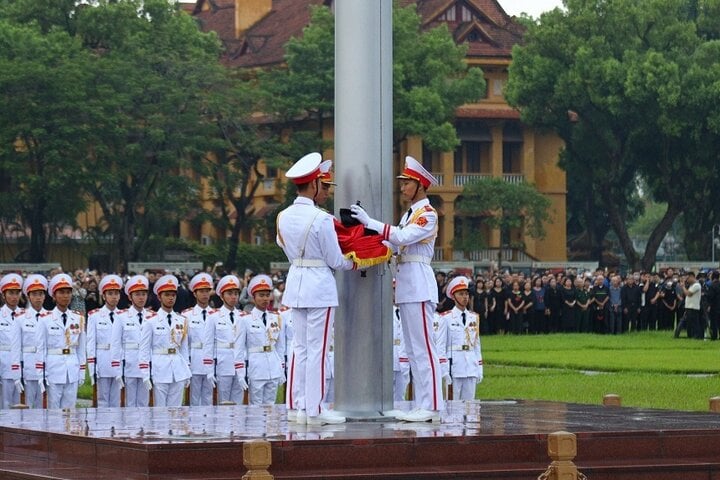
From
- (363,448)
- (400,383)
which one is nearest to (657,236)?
(400,383)

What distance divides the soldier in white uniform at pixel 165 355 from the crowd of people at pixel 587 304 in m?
20.8

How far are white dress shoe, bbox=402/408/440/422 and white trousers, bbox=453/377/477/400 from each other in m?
5.72

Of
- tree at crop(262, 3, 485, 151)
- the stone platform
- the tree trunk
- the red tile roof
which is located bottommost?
the stone platform

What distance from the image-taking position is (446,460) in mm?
12484

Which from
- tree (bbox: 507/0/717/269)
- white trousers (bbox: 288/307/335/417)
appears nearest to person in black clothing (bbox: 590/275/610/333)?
tree (bbox: 507/0/717/269)

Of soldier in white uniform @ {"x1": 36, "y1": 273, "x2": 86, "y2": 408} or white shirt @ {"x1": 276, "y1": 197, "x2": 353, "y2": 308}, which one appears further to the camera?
soldier in white uniform @ {"x1": 36, "y1": 273, "x2": 86, "y2": 408}

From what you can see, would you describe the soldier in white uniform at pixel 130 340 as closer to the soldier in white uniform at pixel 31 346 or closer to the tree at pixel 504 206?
the soldier in white uniform at pixel 31 346

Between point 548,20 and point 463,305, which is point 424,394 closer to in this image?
point 463,305

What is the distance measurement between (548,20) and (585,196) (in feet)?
45.8

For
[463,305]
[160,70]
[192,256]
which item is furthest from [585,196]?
[463,305]

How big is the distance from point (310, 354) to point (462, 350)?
6.21m

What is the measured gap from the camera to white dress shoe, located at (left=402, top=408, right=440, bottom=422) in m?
14.0

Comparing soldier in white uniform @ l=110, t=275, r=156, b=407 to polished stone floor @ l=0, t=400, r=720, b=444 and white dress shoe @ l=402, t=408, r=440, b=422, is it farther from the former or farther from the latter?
white dress shoe @ l=402, t=408, r=440, b=422

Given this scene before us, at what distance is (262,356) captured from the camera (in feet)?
65.3
